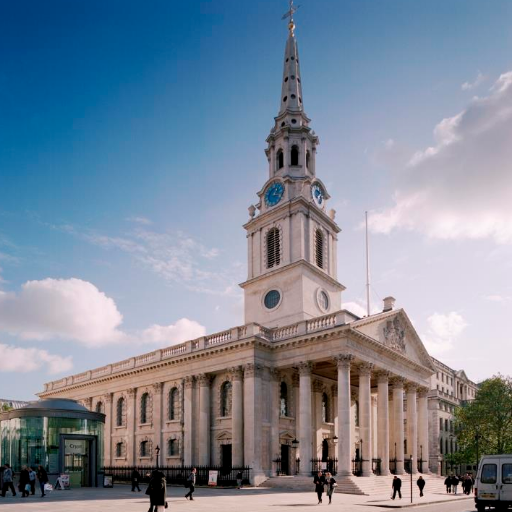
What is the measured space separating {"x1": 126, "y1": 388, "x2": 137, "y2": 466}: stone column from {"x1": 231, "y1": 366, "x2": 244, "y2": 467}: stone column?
14.0 metres

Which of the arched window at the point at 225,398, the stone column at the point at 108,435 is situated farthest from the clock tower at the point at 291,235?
the stone column at the point at 108,435

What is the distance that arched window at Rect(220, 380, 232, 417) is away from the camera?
47375mm

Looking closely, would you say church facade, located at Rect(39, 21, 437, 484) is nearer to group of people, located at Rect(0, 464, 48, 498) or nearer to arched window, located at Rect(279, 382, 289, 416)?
arched window, located at Rect(279, 382, 289, 416)

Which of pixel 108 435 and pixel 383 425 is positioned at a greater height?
pixel 383 425

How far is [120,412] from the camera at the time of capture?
58125 mm

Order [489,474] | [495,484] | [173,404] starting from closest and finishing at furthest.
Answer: [495,484] → [489,474] → [173,404]

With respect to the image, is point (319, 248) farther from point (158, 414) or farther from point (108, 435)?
point (108, 435)

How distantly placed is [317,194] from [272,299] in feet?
38.4

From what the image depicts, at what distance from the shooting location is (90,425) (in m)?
37.8

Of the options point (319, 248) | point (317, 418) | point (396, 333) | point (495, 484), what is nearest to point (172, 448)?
A: point (317, 418)

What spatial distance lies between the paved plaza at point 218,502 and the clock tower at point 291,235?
19.5 meters

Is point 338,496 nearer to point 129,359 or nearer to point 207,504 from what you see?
point 207,504

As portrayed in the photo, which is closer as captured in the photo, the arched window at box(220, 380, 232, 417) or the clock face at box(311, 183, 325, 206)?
the arched window at box(220, 380, 232, 417)

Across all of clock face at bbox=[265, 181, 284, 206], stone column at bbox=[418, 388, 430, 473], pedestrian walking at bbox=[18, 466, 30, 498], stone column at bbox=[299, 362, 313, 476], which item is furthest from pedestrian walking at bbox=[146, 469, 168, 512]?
clock face at bbox=[265, 181, 284, 206]
